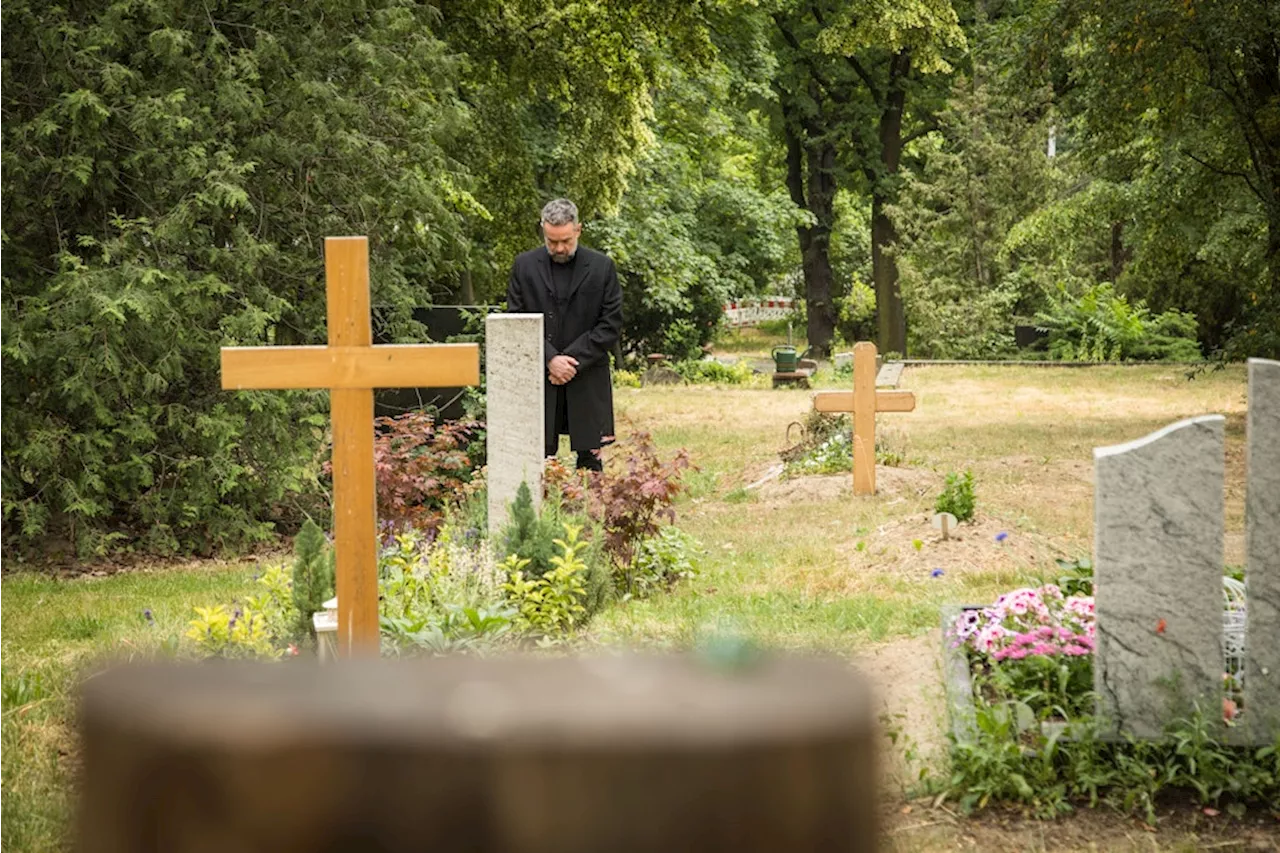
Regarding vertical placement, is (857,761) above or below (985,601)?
above

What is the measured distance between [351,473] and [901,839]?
7.39 feet

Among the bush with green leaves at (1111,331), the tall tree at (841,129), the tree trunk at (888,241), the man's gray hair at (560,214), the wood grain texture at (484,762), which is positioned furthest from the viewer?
the tree trunk at (888,241)

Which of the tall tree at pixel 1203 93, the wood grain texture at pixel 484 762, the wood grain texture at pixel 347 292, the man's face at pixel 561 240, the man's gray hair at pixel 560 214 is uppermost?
the tall tree at pixel 1203 93

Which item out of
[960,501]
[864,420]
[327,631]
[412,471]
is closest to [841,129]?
[864,420]

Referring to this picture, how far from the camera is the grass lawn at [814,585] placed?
5156 mm

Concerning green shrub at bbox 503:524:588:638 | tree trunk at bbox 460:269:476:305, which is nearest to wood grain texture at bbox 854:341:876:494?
green shrub at bbox 503:524:588:638

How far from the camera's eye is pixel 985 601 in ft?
25.9

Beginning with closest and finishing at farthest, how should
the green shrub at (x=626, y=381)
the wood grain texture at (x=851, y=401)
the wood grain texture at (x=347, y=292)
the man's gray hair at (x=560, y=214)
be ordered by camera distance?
the wood grain texture at (x=347, y=292)
the man's gray hair at (x=560, y=214)
the wood grain texture at (x=851, y=401)
the green shrub at (x=626, y=381)

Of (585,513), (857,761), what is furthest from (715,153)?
(857,761)

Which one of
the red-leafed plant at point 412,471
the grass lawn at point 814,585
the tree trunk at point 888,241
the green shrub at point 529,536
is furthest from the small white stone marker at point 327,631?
the tree trunk at point 888,241

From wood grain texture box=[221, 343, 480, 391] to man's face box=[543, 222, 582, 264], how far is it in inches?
165

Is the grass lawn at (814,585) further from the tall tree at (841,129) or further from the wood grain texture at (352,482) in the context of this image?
the tall tree at (841,129)

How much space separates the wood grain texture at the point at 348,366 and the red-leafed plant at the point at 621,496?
10.2 feet

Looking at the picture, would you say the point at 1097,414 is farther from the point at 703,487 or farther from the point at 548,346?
the point at 548,346
